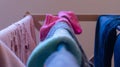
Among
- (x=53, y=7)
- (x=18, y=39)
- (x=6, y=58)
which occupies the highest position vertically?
(x=6, y=58)

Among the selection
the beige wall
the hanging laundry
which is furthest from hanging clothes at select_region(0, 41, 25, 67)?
the beige wall

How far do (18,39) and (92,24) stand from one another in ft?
3.39

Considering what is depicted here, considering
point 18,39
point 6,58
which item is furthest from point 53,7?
point 6,58

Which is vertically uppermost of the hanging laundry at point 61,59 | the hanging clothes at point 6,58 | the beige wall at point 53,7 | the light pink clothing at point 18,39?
the hanging laundry at point 61,59

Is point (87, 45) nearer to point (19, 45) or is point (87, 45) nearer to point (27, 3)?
point (27, 3)

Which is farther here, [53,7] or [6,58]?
[53,7]

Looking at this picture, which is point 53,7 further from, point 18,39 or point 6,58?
point 6,58

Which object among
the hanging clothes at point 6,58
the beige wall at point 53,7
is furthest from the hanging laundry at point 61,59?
the beige wall at point 53,7

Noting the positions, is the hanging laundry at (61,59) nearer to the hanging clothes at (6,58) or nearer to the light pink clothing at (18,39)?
the hanging clothes at (6,58)

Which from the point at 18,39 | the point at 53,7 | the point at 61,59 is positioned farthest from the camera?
the point at 53,7

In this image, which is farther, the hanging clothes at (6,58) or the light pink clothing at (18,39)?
the light pink clothing at (18,39)

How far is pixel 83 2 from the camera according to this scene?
160 cm

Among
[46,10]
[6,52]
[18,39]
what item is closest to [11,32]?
[18,39]

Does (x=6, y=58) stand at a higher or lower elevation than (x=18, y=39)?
higher
